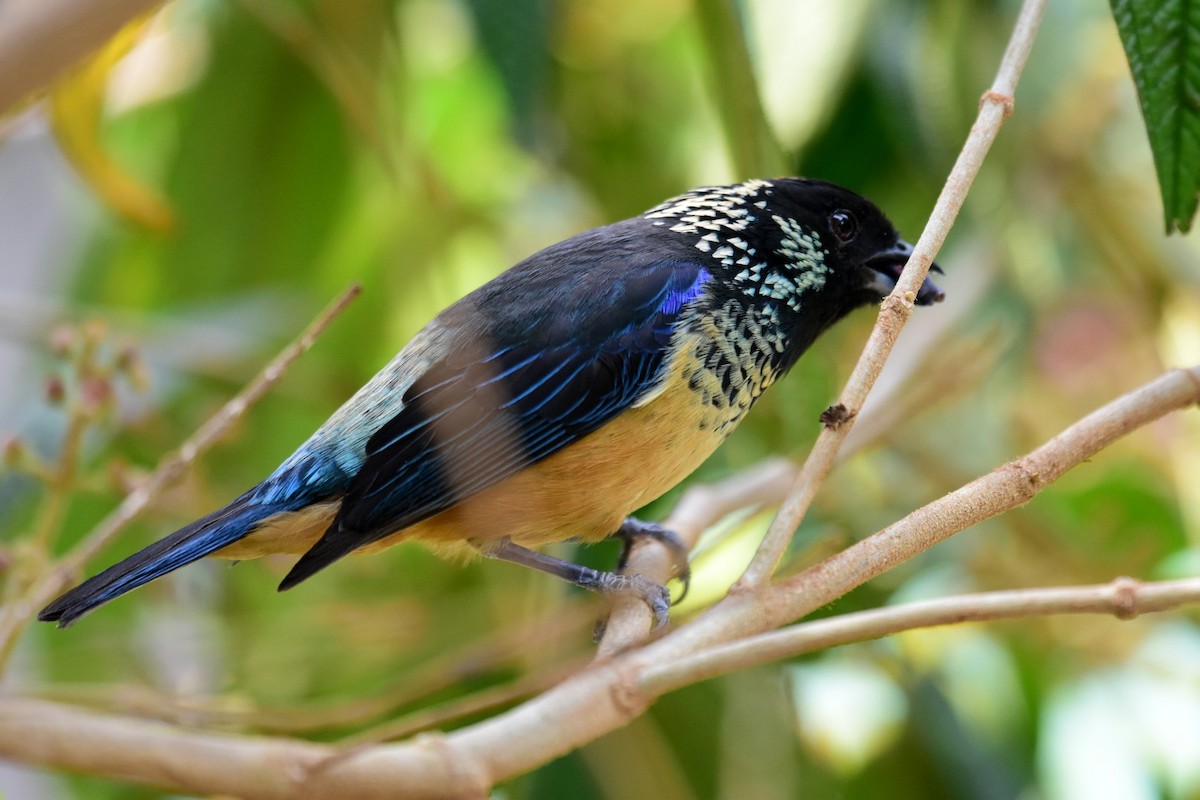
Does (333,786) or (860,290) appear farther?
(860,290)

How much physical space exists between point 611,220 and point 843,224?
1324mm

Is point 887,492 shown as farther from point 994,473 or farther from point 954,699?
point 994,473

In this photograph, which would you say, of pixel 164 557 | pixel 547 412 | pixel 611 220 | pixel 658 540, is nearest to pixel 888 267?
pixel 658 540

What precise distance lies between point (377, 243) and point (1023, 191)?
6.70ft

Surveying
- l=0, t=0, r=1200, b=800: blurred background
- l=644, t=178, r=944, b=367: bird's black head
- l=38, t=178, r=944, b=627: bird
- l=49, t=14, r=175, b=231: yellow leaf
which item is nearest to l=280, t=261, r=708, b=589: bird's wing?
l=38, t=178, r=944, b=627: bird

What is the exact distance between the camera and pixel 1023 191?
4.18 m

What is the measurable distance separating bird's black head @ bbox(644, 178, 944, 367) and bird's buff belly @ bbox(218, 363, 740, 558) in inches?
12.1

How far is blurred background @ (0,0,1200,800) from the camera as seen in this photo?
127 inches

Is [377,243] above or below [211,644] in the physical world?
above

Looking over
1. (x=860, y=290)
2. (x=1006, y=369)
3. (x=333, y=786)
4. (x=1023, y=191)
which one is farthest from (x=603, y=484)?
(x=1023, y=191)

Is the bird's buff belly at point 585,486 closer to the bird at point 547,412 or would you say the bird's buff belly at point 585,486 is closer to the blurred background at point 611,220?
the bird at point 547,412

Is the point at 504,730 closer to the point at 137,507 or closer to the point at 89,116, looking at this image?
the point at 137,507

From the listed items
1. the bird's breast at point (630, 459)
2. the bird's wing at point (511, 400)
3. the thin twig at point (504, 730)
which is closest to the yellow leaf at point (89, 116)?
the bird's wing at point (511, 400)

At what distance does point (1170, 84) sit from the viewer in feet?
6.30
